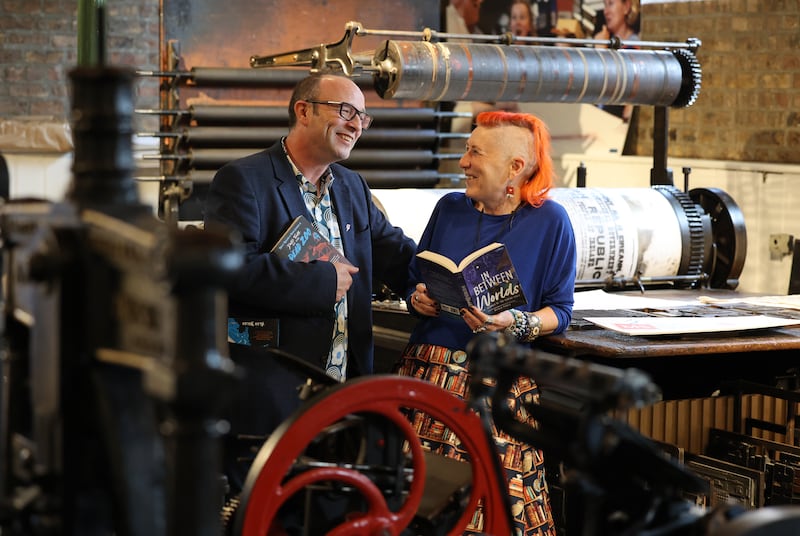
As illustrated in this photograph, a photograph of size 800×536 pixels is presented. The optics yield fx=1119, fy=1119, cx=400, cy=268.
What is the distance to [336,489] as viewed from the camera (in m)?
1.80

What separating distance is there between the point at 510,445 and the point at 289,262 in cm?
77

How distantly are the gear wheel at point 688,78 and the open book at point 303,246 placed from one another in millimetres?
2023

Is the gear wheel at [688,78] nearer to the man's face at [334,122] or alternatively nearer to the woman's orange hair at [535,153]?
the woman's orange hair at [535,153]

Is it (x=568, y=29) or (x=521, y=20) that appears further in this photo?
(x=521, y=20)

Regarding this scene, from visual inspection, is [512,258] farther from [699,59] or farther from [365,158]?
[699,59]

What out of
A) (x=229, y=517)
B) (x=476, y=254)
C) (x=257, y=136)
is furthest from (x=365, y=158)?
(x=229, y=517)

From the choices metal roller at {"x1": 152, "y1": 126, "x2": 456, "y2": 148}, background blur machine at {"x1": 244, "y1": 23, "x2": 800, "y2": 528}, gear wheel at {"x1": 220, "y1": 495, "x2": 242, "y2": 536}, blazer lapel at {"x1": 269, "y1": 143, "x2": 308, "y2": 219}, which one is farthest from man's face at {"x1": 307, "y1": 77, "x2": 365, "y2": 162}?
metal roller at {"x1": 152, "y1": 126, "x2": 456, "y2": 148}

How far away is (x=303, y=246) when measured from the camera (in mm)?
3023

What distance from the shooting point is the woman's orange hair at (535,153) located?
315 cm

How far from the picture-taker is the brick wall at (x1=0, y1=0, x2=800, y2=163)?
6.04 meters

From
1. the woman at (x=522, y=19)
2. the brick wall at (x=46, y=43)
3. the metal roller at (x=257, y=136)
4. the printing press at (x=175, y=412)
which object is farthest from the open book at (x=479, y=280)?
the woman at (x=522, y=19)

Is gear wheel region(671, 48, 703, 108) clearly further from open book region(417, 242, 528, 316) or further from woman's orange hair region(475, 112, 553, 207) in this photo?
open book region(417, 242, 528, 316)

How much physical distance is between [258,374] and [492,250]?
692 mm

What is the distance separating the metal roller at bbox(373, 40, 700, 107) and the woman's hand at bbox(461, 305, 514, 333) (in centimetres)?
119
